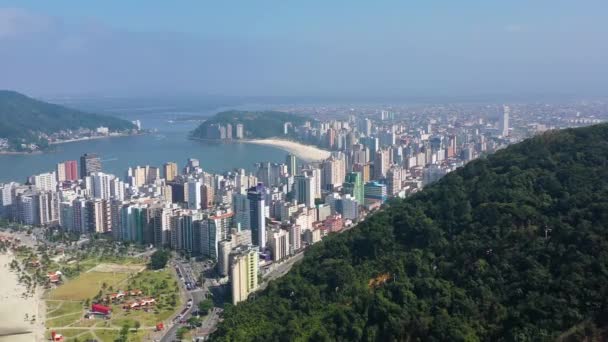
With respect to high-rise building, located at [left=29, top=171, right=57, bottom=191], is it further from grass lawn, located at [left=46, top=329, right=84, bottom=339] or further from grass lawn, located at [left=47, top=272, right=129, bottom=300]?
grass lawn, located at [left=46, top=329, right=84, bottom=339]

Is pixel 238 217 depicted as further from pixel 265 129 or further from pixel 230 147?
pixel 265 129

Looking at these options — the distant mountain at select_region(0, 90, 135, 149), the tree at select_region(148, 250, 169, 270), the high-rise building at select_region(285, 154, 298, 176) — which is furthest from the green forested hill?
the distant mountain at select_region(0, 90, 135, 149)

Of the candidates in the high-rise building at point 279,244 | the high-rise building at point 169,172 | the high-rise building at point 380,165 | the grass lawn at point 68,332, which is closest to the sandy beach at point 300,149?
the high-rise building at point 380,165

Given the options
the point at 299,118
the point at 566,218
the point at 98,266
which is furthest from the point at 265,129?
the point at 566,218

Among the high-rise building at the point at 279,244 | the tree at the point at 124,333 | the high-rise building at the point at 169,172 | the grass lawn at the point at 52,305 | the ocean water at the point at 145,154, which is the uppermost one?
the high-rise building at the point at 169,172

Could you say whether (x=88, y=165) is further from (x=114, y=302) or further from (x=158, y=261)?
(x=114, y=302)

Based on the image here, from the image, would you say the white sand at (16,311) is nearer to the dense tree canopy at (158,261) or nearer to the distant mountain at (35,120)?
the dense tree canopy at (158,261)
